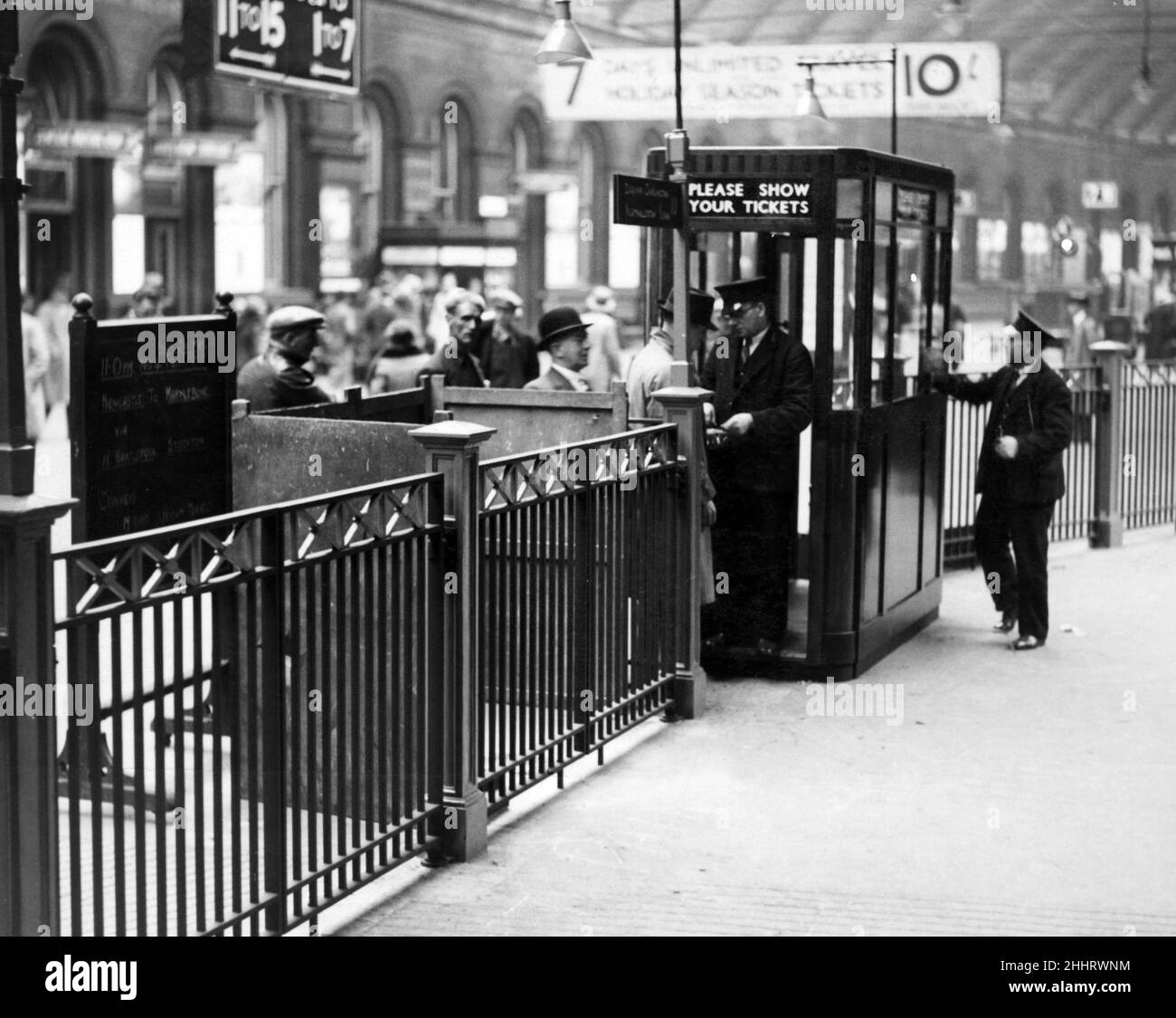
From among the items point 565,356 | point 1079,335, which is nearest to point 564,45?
point 565,356

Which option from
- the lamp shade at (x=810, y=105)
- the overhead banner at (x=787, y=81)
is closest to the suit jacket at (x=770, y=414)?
the lamp shade at (x=810, y=105)

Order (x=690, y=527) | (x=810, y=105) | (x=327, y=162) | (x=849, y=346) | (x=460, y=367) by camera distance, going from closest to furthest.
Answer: (x=690, y=527) < (x=849, y=346) < (x=460, y=367) < (x=810, y=105) < (x=327, y=162)

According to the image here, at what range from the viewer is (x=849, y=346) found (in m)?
9.63

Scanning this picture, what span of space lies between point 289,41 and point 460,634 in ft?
19.8

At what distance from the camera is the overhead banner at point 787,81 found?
Answer: 18.2 meters

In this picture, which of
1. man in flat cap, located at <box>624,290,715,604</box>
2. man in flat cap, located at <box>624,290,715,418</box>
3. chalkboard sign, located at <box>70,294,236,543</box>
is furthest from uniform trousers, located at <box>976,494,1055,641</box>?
chalkboard sign, located at <box>70,294,236,543</box>

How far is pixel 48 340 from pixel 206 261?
638 centimetres

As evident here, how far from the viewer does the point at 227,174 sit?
90.1ft

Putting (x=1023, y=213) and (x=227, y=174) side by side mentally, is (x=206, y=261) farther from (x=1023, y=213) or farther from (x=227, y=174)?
(x=1023, y=213)

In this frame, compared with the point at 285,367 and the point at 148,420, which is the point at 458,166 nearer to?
the point at 285,367

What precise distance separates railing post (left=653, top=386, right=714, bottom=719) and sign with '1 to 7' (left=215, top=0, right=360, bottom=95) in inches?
150

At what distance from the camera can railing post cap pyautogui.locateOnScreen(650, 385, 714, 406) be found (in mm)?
8281
